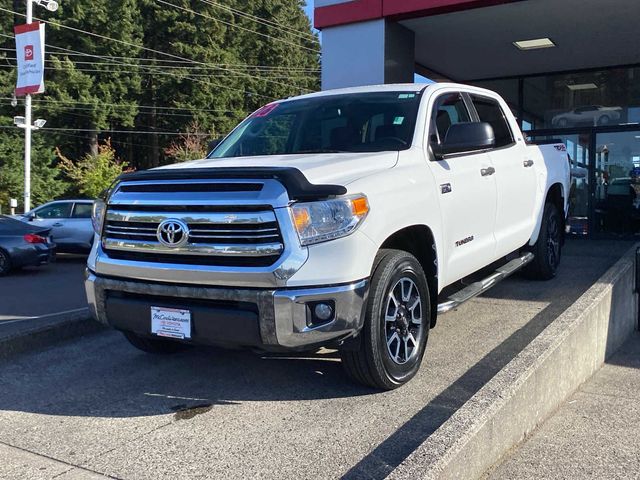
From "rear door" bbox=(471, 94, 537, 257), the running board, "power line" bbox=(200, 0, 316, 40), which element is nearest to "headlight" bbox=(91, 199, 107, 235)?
the running board

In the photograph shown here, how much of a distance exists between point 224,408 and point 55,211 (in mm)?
13315

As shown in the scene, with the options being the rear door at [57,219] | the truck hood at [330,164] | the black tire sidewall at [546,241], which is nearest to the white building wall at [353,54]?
the black tire sidewall at [546,241]

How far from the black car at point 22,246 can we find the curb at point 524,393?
10.9m

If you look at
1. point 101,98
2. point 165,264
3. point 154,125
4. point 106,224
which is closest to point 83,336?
point 106,224

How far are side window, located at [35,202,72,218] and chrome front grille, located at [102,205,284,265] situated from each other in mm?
12621

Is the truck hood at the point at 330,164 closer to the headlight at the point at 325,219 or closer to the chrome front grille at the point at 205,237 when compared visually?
the headlight at the point at 325,219

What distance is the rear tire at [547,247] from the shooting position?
7.02 m

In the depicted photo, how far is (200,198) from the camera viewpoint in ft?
12.6

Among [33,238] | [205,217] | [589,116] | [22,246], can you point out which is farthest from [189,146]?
[205,217]

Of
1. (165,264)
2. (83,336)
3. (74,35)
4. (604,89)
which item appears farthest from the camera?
(74,35)

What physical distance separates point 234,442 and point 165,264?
116 centimetres

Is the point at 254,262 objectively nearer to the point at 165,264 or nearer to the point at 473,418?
the point at 165,264

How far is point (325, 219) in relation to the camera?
3680 mm

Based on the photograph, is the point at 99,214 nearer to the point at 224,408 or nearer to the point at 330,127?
the point at 224,408
